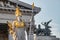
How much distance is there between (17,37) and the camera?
7.23 metres

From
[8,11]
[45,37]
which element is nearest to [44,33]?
[45,37]

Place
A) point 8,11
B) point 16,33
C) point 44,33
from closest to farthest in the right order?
point 16,33, point 8,11, point 44,33

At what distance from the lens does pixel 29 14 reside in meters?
19.5

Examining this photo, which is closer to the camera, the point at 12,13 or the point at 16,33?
the point at 16,33

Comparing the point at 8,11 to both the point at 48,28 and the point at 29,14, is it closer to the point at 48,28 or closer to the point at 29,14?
the point at 29,14

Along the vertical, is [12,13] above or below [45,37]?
above

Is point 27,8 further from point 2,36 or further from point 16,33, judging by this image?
point 16,33

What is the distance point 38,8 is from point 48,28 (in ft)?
7.14

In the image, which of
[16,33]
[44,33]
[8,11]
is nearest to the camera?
[16,33]

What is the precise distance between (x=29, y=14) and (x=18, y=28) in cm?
1229

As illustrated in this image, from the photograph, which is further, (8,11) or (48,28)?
(48,28)

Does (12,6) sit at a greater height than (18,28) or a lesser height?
greater

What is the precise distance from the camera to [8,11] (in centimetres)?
1902

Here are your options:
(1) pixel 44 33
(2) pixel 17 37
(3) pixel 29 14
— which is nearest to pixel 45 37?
(1) pixel 44 33
